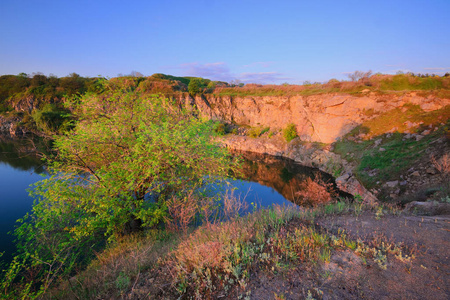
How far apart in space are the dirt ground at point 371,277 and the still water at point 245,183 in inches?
245

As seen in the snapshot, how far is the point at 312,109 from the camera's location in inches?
1347

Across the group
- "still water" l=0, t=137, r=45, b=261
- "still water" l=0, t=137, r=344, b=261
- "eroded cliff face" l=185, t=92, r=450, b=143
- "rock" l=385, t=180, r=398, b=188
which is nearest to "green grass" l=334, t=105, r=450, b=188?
"rock" l=385, t=180, r=398, b=188

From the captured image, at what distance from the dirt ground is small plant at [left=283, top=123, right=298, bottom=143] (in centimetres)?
3212

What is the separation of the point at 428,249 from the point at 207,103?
49.1 meters

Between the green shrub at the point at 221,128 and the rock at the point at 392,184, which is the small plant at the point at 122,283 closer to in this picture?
the rock at the point at 392,184

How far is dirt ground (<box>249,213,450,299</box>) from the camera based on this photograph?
9.78ft

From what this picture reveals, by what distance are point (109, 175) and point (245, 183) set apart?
702 inches

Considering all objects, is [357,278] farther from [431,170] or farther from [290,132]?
[290,132]

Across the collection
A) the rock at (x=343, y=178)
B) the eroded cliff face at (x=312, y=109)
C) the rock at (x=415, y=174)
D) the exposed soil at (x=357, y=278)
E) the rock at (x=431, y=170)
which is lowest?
the rock at (x=343, y=178)

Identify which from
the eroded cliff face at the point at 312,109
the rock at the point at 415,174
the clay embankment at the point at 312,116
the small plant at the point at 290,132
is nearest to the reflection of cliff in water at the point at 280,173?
the clay embankment at the point at 312,116

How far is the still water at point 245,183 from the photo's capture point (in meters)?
13.5

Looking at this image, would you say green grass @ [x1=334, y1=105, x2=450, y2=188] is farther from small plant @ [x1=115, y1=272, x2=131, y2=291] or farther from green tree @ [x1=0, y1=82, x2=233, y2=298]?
small plant @ [x1=115, y1=272, x2=131, y2=291]

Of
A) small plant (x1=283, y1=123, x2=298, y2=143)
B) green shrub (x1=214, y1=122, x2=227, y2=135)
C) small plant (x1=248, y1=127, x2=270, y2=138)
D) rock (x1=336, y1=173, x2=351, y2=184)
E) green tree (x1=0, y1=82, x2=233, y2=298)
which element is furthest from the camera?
green shrub (x1=214, y1=122, x2=227, y2=135)

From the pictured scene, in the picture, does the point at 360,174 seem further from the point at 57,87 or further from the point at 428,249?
the point at 57,87
